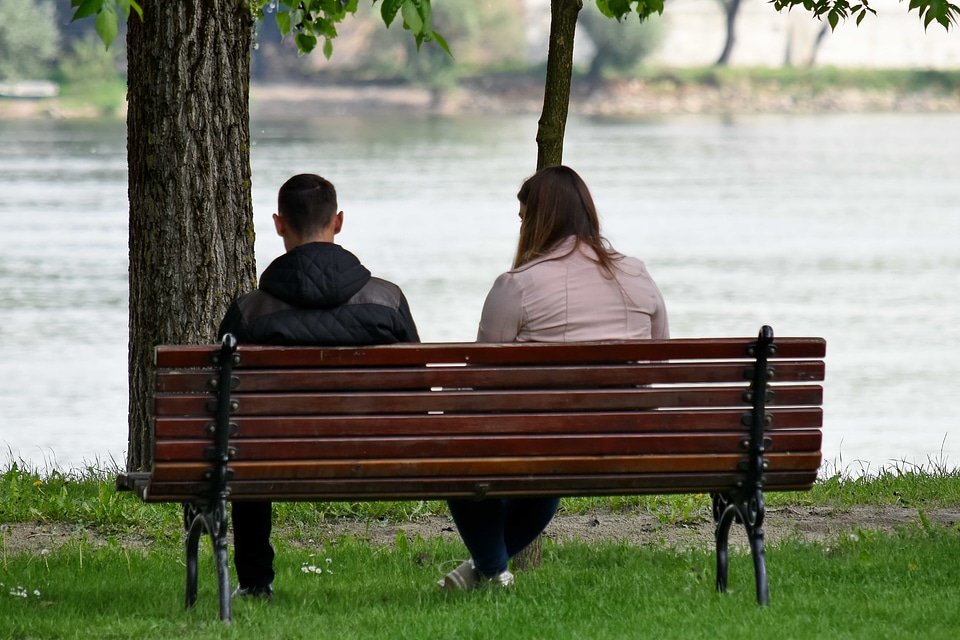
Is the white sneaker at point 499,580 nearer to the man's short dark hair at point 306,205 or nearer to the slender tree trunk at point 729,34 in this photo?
the man's short dark hair at point 306,205

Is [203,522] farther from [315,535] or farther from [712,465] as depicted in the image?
[315,535]

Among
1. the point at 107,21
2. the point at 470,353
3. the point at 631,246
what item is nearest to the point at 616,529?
the point at 470,353

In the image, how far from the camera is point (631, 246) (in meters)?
22.5

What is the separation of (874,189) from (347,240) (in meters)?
14.9

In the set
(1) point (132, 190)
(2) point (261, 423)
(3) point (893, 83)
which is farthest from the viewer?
(3) point (893, 83)

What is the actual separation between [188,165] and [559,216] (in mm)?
2105

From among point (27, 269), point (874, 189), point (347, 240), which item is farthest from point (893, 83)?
point (27, 269)

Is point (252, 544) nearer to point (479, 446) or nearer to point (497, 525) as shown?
point (497, 525)

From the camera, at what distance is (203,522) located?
3434mm

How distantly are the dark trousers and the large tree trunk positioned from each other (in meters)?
1.78

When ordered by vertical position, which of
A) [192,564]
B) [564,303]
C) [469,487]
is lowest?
[192,564]

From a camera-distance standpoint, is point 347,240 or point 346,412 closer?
point 346,412

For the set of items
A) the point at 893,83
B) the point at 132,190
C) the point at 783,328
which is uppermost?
the point at 893,83

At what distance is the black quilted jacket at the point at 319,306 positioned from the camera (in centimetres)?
341
